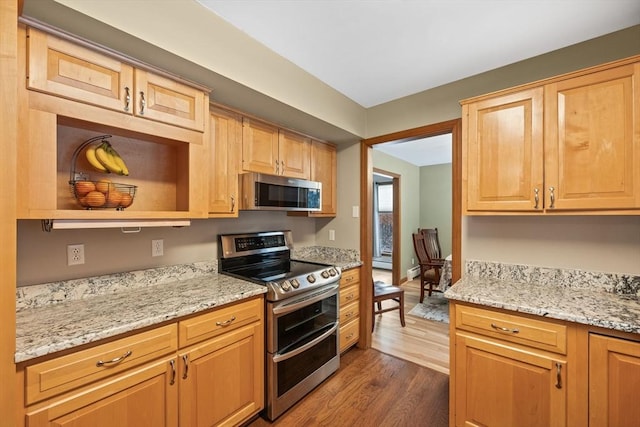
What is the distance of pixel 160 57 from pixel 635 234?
9.23 feet

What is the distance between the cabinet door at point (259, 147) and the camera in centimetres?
215

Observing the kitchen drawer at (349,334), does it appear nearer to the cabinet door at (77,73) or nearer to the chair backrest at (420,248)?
the chair backrest at (420,248)

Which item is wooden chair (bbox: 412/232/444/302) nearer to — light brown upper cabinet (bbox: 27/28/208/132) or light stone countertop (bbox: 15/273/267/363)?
light stone countertop (bbox: 15/273/267/363)

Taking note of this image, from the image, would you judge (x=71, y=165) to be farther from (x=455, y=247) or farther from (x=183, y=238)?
(x=455, y=247)

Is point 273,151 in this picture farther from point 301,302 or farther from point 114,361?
point 114,361

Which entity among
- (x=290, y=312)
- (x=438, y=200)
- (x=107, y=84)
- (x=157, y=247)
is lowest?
(x=290, y=312)

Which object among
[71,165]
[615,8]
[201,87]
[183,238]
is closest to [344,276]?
[183,238]

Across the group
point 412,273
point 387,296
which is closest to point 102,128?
point 387,296

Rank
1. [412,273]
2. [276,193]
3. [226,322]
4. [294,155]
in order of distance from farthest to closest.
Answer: [412,273] → [294,155] → [276,193] → [226,322]

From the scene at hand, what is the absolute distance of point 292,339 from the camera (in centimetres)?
198

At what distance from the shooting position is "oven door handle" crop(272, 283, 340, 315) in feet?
6.09

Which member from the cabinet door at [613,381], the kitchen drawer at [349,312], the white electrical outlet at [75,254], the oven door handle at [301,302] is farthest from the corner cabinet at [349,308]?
the white electrical outlet at [75,254]

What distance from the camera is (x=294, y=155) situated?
2562 millimetres

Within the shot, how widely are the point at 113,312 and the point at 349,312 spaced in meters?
1.94
